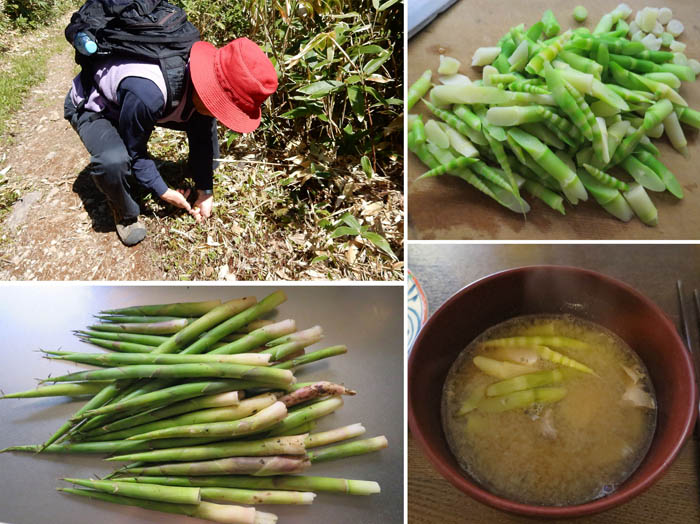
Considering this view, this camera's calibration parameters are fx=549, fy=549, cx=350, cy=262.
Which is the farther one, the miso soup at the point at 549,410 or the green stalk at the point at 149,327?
the green stalk at the point at 149,327

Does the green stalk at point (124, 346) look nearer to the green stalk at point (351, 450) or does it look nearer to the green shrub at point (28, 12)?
the green stalk at point (351, 450)

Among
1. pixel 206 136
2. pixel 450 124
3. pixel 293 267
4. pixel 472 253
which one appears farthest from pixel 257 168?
pixel 472 253

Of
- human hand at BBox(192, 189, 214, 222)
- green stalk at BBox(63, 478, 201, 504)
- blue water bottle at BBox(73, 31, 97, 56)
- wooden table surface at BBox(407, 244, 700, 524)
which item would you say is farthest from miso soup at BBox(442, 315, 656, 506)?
blue water bottle at BBox(73, 31, 97, 56)

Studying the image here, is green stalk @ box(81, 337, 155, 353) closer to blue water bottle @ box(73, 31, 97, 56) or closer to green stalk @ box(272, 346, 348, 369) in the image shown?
green stalk @ box(272, 346, 348, 369)

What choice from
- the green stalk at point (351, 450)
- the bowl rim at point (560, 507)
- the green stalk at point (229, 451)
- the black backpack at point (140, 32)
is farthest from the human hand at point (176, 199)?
the bowl rim at point (560, 507)

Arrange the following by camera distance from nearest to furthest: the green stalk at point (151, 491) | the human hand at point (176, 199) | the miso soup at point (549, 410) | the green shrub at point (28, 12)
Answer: the miso soup at point (549, 410), the green stalk at point (151, 491), the human hand at point (176, 199), the green shrub at point (28, 12)
